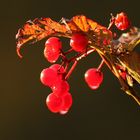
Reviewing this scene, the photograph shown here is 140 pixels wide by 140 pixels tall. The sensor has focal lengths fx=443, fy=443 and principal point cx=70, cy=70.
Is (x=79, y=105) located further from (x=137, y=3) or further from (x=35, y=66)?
(x=137, y=3)

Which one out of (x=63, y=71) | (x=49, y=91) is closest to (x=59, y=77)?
(x=63, y=71)

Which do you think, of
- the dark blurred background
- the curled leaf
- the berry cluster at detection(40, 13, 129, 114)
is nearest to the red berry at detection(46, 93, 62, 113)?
the berry cluster at detection(40, 13, 129, 114)

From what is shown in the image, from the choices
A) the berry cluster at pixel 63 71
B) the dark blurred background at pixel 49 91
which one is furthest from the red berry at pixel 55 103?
the dark blurred background at pixel 49 91

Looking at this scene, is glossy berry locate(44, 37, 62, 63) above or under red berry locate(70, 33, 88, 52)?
above

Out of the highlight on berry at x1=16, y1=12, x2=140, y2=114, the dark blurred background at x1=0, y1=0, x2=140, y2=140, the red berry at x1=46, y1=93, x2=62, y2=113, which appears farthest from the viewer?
the dark blurred background at x1=0, y1=0, x2=140, y2=140

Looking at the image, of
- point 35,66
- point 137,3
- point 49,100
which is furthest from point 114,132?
point 49,100

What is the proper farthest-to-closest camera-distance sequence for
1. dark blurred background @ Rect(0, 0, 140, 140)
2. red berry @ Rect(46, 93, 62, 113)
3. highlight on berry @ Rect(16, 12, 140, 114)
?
→ dark blurred background @ Rect(0, 0, 140, 140)
red berry @ Rect(46, 93, 62, 113)
highlight on berry @ Rect(16, 12, 140, 114)

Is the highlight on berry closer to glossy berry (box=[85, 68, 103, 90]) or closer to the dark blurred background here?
glossy berry (box=[85, 68, 103, 90])
